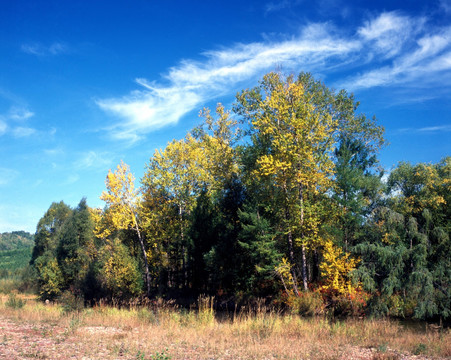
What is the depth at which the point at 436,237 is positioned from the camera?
54.0 ft

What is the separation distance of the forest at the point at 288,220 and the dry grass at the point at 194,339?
16.4 feet

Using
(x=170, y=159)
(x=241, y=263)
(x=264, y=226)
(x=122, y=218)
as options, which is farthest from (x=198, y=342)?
(x=170, y=159)

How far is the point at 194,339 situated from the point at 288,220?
10.6 m

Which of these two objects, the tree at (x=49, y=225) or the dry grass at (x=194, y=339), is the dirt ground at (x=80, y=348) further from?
the tree at (x=49, y=225)

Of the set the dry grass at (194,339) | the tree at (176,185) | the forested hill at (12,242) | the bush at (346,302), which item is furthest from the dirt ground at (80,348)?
the forested hill at (12,242)

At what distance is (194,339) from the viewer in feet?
33.4

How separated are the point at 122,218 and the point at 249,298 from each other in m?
12.4

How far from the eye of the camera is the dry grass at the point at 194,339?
27.7 ft

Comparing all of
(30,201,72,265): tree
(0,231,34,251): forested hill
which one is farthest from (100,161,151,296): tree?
(0,231,34,251): forested hill

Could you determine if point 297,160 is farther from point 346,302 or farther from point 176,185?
point 176,185

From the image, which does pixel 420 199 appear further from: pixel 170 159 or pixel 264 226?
pixel 170 159

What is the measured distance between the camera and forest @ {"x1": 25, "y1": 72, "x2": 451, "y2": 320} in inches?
664

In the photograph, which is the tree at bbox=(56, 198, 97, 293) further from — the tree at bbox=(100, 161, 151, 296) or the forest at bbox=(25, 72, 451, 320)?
the tree at bbox=(100, 161, 151, 296)

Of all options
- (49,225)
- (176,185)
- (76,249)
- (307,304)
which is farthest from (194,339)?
(49,225)
